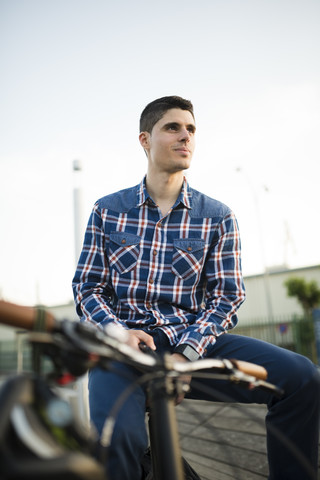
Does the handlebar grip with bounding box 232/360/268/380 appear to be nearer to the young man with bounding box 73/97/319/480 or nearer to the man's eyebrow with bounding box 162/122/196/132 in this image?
the young man with bounding box 73/97/319/480

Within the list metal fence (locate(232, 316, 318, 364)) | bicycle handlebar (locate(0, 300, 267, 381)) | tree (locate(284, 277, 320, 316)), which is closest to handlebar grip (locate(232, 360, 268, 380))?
bicycle handlebar (locate(0, 300, 267, 381))

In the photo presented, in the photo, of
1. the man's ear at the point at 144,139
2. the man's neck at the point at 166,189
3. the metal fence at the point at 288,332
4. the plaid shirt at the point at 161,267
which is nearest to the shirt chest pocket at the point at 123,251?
the plaid shirt at the point at 161,267

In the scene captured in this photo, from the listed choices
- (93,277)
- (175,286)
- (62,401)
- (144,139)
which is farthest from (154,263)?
(62,401)

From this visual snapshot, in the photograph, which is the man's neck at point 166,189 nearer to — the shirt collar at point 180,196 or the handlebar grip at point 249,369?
the shirt collar at point 180,196

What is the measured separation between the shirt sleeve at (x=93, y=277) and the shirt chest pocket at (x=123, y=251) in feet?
0.25

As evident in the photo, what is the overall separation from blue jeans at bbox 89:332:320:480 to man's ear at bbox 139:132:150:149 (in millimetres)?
1422

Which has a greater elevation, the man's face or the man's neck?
the man's face

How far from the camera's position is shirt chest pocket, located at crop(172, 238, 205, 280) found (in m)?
2.30

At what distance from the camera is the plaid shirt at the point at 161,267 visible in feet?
7.14

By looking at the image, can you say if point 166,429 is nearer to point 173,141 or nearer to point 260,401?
point 260,401

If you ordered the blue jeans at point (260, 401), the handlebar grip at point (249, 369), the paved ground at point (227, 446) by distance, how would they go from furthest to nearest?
the paved ground at point (227, 446)
the blue jeans at point (260, 401)
the handlebar grip at point (249, 369)

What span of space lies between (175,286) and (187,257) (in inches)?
7.3

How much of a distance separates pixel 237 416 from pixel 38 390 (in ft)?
12.1

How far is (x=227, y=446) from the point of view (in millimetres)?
2957
